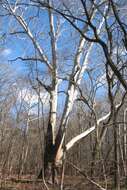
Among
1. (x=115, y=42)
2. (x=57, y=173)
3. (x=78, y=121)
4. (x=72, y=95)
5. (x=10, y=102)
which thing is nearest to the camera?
(x=115, y=42)

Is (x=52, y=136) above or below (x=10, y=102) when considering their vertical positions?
below

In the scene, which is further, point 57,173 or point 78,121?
point 78,121

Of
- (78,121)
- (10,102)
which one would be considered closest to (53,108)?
(10,102)

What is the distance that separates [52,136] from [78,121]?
2284 cm

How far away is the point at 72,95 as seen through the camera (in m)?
19.8

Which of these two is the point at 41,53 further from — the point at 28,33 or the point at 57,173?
the point at 57,173

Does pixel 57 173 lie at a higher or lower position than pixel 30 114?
lower

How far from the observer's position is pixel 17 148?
31984mm

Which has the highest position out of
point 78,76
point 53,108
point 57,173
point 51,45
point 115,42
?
point 51,45

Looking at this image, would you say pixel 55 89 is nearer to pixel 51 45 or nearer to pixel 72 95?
pixel 72 95

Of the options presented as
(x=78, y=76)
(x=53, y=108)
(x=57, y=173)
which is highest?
(x=78, y=76)

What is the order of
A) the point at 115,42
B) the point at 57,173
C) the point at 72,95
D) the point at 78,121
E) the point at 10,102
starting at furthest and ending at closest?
the point at 78,121
the point at 10,102
the point at 72,95
the point at 57,173
the point at 115,42

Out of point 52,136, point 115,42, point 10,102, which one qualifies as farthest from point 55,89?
point 115,42

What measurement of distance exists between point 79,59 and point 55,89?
2081 millimetres
